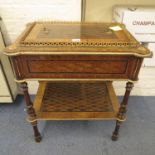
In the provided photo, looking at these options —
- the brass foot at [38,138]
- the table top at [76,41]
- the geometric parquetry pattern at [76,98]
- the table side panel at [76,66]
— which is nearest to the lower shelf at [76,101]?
the geometric parquetry pattern at [76,98]

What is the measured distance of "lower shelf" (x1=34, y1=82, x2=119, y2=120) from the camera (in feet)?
3.89

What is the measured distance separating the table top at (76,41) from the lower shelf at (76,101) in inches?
20.7

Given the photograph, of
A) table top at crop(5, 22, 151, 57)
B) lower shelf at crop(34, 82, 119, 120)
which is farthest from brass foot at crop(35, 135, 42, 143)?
table top at crop(5, 22, 151, 57)

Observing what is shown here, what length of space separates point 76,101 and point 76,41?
565 mm

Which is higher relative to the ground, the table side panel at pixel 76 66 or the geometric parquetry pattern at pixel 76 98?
the table side panel at pixel 76 66

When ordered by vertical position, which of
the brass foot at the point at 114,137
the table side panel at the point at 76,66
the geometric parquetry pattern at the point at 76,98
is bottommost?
the brass foot at the point at 114,137

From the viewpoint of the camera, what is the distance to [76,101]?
131cm

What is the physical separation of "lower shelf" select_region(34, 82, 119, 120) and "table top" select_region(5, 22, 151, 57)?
20.7 inches

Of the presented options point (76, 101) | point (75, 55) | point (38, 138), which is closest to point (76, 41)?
point (75, 55)

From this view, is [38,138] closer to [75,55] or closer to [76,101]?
[76,101]

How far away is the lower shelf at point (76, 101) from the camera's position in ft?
3.89

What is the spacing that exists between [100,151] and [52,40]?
2.79 feet

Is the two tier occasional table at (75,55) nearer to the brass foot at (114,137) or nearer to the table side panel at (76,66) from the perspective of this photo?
the table side panel at (76,66)

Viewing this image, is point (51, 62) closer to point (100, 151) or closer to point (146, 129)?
point (100, 151)
